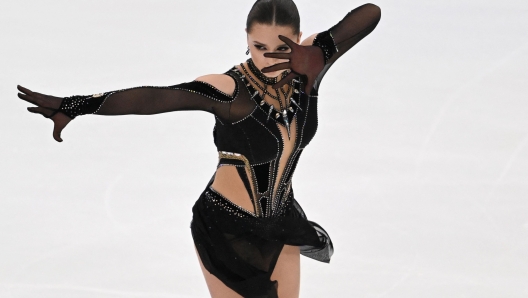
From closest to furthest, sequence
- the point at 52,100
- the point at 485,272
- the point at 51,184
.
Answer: the point at 52,100 < the point at 485,272 < the point at 51,184

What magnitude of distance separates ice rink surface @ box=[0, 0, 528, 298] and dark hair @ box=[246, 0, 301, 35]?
1.76m

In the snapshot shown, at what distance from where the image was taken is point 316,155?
5.32 meters

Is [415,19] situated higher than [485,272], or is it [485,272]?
[415,19]

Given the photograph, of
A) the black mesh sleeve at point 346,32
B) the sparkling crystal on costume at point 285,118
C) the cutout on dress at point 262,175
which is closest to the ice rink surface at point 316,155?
→ the cutout on dress at point 262,175

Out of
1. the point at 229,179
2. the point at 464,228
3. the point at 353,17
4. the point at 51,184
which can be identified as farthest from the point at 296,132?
the point at 51,184

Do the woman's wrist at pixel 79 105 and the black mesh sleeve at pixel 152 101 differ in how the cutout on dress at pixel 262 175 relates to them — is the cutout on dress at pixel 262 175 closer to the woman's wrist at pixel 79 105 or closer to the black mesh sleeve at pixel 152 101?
the black mesh sleeve at pixel 152 101

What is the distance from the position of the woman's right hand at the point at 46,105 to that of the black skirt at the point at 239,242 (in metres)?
0.89

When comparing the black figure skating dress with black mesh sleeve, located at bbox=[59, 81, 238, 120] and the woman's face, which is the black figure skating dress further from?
the woman's face

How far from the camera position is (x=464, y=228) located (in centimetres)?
473

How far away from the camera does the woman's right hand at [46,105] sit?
248 cm

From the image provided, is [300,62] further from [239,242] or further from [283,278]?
[283,278]

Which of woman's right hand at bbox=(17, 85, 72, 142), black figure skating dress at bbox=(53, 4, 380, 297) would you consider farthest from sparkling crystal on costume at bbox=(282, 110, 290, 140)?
woman's right hand at bbox=(17, 85, 72, 142)

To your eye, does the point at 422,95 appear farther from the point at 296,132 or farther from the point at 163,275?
the point at 296,132

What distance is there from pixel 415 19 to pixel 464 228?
2.50 m
